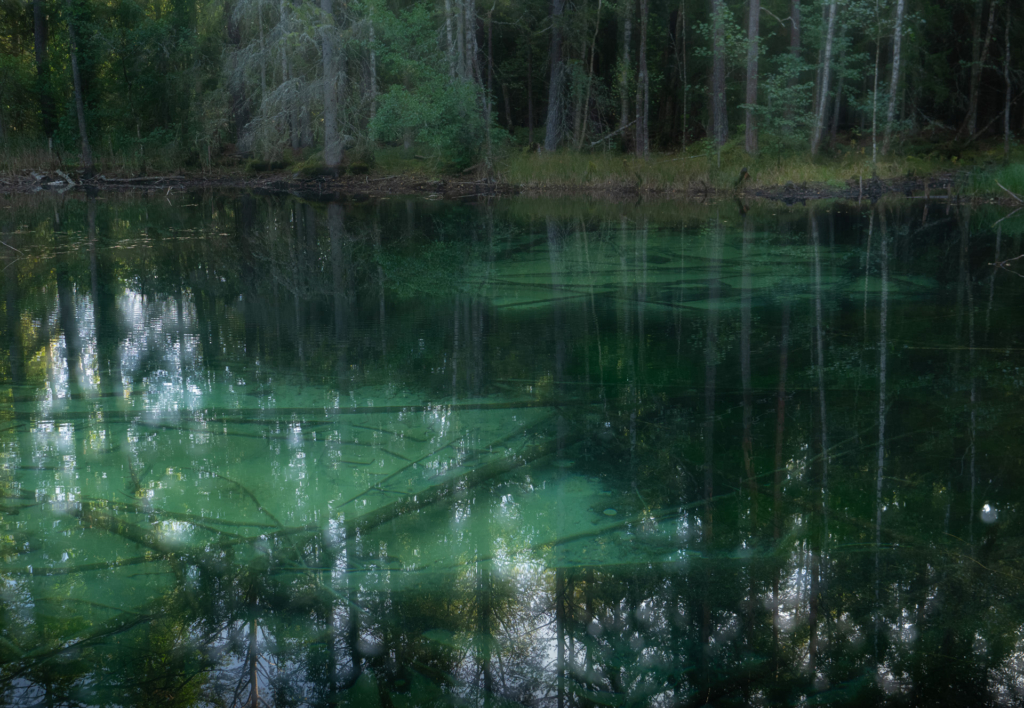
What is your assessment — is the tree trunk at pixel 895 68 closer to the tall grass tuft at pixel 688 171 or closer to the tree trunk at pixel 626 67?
the tall grass tuft at pixel 688 171

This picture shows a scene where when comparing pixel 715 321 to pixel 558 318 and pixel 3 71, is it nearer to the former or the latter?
pixel 558 318

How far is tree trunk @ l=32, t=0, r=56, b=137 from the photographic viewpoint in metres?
27.0

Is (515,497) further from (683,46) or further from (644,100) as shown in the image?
(683,46)

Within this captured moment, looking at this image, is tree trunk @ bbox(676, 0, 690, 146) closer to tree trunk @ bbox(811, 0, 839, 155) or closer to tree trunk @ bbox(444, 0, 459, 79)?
tree trunk @ bbox(811, 0, 839, 155)

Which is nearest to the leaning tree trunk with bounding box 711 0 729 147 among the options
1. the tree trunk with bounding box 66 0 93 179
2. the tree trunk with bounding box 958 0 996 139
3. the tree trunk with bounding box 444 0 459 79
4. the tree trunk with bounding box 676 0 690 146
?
the tree trunk with bounding box 676 0 690 146

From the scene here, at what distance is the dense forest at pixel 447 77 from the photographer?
21.0m

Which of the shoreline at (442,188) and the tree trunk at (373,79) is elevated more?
the tree trunk at (373,79)

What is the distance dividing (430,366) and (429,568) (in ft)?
8.47

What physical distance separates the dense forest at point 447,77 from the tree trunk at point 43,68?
7 cm

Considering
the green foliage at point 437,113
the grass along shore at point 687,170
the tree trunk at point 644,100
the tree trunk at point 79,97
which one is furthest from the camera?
the tree trunk at point 79,97

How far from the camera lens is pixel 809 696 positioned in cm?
232

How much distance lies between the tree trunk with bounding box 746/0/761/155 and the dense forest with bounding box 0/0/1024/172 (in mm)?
64

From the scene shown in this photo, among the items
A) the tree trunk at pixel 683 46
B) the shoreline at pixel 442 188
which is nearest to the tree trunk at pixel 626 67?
the tree trunk at pixel 683 46

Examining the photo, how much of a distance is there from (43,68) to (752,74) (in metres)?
22.7
